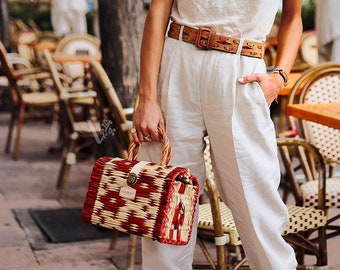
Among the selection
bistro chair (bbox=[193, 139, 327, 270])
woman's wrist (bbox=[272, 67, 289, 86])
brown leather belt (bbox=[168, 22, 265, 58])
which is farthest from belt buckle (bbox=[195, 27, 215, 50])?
bistro chair (bbox=[193, 139, 327, 270])

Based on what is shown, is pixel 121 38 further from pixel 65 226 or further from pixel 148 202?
pixel 148 202

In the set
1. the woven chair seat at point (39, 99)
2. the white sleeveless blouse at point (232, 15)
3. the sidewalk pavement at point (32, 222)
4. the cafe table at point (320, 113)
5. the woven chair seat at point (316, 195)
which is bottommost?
the sidewalk pavement at point (32, 222)

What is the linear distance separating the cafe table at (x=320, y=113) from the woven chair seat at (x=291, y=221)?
36cm

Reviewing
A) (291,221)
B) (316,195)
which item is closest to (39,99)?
(316,195)

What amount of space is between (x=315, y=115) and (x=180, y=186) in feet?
3.14

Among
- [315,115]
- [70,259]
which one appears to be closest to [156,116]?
[315,115]

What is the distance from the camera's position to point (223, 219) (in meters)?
2.70

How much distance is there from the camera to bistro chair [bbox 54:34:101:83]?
8180mm

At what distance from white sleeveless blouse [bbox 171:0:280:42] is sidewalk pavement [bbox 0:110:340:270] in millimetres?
1887

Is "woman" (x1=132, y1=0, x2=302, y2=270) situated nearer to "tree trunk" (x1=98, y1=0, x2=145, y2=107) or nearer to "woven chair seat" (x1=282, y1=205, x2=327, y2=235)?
"woven chair seat" (x1=282, y1=205, x2=327, y2=235)

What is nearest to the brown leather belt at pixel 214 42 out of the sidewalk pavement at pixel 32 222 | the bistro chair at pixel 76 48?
the sidewalk pavement at pixel 32 222

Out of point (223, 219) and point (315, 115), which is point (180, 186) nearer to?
point (223, 219)

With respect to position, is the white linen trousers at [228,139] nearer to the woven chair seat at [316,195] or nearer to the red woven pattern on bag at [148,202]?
the red woven pattern on bag at [148,202]

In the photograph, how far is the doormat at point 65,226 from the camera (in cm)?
424
